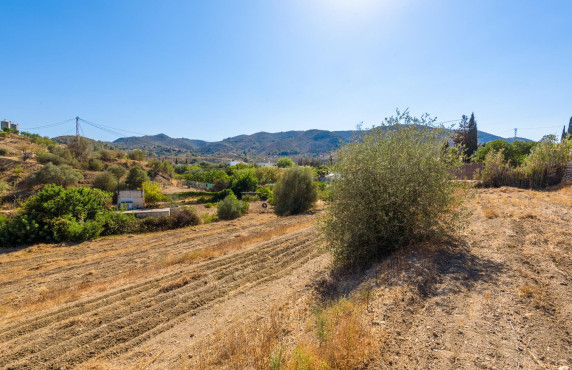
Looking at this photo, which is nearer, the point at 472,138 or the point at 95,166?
the point at 95,166

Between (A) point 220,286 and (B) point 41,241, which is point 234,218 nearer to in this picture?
(B) point 41,241

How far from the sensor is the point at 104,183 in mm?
36531

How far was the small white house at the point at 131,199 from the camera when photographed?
29.2 meters

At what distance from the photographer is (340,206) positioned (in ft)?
25.1

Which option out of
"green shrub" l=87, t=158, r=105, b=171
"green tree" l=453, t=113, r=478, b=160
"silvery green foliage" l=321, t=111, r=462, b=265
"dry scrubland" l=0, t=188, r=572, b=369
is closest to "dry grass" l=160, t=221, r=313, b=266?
"dry scrubland" l=0, t=188, r=572, b=369

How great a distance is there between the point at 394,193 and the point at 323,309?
3572 mm

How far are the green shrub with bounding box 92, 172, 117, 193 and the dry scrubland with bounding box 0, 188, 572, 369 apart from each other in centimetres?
2880

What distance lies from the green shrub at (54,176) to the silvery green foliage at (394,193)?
134ft

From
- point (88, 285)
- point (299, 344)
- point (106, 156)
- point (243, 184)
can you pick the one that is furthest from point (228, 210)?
point (106, 156)

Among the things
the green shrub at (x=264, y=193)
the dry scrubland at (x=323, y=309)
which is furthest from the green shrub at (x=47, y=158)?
the dry scrubland at (x=323, y=309)

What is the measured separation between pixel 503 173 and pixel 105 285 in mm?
25131

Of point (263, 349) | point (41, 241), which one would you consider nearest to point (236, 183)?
point (41, 241)

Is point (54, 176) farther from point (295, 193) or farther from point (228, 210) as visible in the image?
point (295, 193)

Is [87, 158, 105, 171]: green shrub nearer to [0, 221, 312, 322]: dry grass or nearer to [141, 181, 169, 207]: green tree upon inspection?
[141, 181, 169, 207]: green tree
